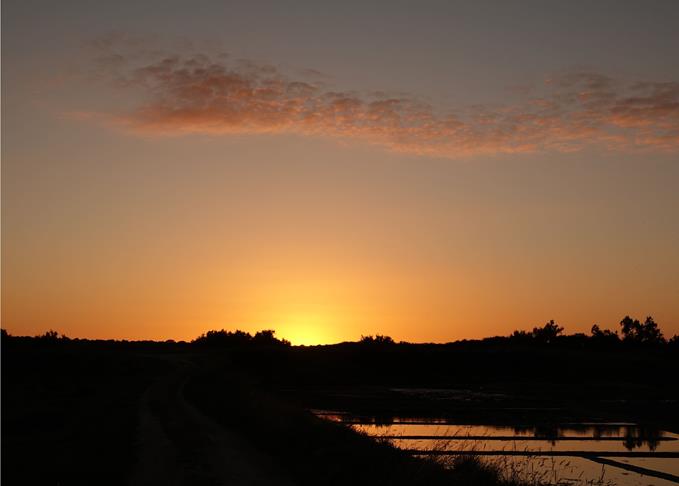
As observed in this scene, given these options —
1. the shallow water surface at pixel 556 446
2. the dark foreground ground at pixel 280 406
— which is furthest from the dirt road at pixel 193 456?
the shallow water surface at pixel 556 446

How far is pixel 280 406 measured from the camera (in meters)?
33.7

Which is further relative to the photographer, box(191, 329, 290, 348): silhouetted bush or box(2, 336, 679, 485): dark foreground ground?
box(191, 329, 290, 348): silhouetted bush

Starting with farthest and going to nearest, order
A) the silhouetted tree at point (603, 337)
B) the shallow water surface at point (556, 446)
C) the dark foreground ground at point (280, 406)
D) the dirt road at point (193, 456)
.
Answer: the silhouetted tree at point (603, 337) → the shallow water surface at point (556, 446) → the dark foreground ground at point (280, 406) → the dirt road at point (193, 456)

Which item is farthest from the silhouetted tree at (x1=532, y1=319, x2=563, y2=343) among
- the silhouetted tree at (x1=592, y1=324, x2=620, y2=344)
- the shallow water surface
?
the shallow water surface

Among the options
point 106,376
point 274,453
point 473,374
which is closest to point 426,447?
point 274,453

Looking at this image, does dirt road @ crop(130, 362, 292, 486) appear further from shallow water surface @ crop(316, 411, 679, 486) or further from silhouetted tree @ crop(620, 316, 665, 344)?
silhouetted tree @ crop(620, 316, 665, 344)

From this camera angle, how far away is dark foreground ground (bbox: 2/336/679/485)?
19.8 metres

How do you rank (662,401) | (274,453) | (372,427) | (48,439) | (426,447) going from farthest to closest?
(662,401) < (372,427) < (426,447) < (48,439) < (274,453)

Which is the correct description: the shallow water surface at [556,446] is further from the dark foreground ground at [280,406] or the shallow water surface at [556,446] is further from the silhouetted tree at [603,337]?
the silhouetted tree at [603,337]

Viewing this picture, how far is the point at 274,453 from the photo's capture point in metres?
24.0

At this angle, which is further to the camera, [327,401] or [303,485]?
[327,401]

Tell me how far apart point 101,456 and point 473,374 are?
2912 inches

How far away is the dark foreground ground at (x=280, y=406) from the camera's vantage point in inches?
781

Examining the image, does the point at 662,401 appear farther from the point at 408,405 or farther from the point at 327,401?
the point at 327,401
